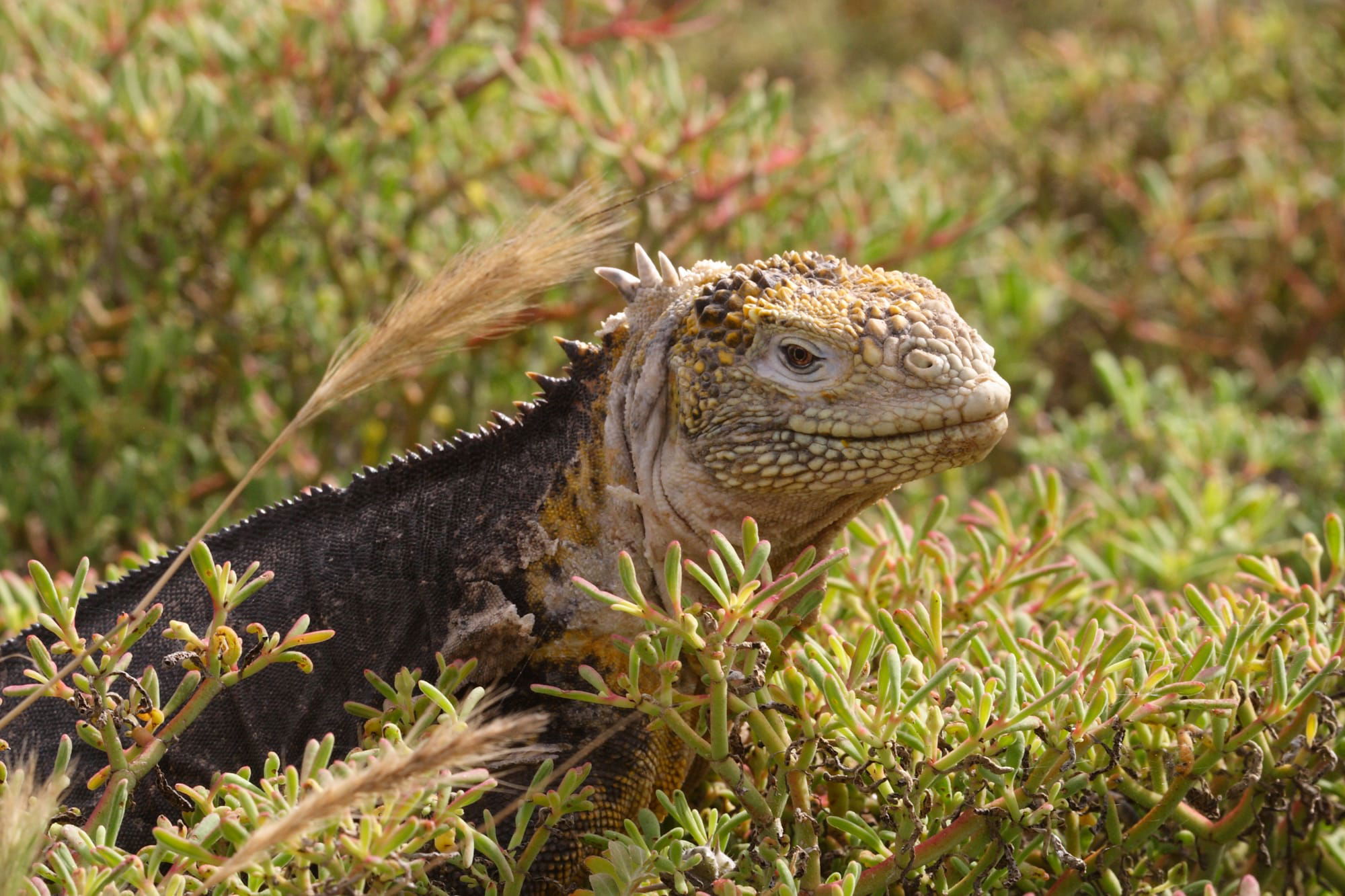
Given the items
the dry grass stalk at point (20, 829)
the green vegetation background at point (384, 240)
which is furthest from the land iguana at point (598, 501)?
the green vegetation background at point (384, 240)

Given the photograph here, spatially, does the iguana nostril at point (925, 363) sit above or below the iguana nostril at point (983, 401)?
above

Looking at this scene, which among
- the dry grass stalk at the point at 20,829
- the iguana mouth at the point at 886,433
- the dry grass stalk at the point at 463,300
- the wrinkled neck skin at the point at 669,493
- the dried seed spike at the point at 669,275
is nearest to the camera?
the dry grass stalk at the point at 20,829

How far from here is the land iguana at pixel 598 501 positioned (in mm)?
2217

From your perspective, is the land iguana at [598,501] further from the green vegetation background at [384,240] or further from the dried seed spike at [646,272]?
the green vegetation background at [384,240]

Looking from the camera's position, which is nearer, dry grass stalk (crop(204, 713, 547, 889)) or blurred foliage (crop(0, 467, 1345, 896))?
dry grass stalk (crop(204, 713, 547, 889))

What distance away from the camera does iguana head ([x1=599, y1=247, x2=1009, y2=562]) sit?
219 centimetres

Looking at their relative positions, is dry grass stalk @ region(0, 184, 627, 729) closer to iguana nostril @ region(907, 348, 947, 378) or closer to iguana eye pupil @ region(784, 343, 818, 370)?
iguana eye pupil @ region(784, 343, 818, 370)

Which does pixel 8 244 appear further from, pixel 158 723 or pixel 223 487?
pixel 158 723

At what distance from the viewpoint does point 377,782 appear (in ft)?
5.13

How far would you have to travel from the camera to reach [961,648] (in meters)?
2.03

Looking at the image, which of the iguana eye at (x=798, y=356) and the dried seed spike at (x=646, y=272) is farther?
the dried seed spike at (x=646, y=272)

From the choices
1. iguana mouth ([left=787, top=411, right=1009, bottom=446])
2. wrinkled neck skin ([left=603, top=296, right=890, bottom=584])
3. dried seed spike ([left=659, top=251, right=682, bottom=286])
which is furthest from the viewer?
dried seed spike ([left=659, top=251, right=682, bottom=286])

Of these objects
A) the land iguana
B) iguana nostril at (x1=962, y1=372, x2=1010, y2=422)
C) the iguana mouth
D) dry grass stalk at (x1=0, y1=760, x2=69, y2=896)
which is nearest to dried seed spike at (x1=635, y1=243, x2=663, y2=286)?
the land iguana

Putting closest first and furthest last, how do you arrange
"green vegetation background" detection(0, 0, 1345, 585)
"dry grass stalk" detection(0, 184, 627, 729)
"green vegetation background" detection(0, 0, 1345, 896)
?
"green vegetation background" detection(0, 0, 1345, 896) < "dry grass stalk" detection(0, 184, 627, 729) < "green vegetation background" detection(0, 0, 1345, 585)
